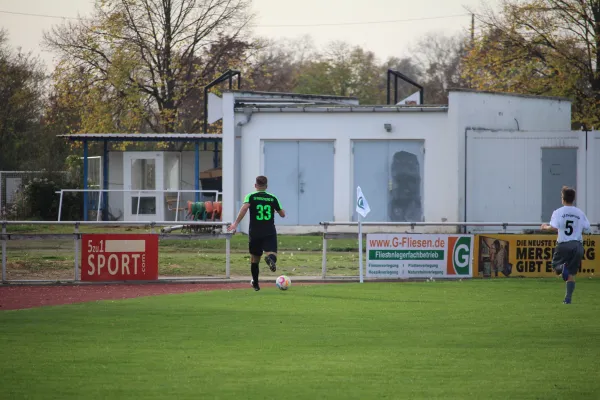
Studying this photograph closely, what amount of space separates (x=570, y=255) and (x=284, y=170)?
59.5ft

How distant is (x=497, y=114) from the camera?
33938 millimetres

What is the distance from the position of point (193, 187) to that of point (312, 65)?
157 feet

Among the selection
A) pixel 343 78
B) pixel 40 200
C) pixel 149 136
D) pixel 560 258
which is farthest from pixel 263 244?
pixel 343 78

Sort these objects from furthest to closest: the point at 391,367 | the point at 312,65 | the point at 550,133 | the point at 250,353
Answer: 1. the point at 312,65
2. the point at 550,133
3. the point at 250,353
4. the point at 391,367

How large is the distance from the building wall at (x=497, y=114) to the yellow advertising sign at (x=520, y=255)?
10.3m

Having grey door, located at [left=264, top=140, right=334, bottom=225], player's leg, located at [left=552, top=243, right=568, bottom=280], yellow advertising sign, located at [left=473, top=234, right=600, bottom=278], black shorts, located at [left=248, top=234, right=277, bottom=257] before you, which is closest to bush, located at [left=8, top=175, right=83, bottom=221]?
grey door, located at [left=264, top=140, right=334, bottom=225]

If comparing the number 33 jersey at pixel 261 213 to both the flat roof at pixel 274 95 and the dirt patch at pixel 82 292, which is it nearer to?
the dirt patch at pixel 82 292

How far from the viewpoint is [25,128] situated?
60312mm

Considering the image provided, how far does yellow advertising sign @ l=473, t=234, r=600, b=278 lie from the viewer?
73.6 ft

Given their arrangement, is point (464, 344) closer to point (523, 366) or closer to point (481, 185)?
point (523, 366)

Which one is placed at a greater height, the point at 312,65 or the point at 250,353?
the point at 312,65

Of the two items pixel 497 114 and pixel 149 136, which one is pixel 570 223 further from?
pixel 149 136

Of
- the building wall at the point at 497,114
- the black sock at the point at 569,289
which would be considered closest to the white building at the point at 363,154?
the building wall at the point at 497,114

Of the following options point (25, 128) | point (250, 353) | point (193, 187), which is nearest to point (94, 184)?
point (193, 187)
